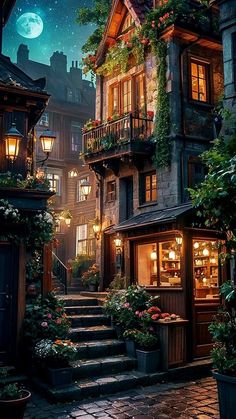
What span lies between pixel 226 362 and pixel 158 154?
9949 mm

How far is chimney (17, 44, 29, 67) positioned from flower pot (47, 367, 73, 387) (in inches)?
1220

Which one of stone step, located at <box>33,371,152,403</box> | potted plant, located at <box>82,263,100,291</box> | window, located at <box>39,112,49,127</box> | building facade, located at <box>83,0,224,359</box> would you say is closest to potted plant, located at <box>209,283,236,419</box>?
stone step, located at <box>33,371,152,403</box>

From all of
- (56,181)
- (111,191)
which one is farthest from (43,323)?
(56,181)

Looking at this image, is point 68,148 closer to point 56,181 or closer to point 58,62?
point 56,181

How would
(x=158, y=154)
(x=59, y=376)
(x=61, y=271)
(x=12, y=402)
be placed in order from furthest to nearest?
(x=61, y=271) → (x=158, y=154) → (x=59, y=376) → (x=12, y=402)

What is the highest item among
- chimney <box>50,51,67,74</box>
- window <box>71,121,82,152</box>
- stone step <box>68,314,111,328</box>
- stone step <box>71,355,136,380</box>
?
chimney <box>50,51,67,74</box>

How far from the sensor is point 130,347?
34.2ft

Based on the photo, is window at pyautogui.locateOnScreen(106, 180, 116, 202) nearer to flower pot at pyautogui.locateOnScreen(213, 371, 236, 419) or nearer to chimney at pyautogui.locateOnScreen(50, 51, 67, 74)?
flower pot at pyautogui.locateOnScreen(213, 371, 236, 419)

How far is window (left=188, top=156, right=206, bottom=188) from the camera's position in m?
15.0

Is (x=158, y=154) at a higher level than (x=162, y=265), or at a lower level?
higher

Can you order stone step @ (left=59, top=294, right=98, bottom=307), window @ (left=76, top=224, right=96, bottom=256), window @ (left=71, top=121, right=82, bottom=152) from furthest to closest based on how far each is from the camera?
window @ (left=71, top=121, right=82, bottom=152)
window @ (left=76, top=224, right=96, bottom=256)
stone step @ (left=59, top=294, right=98, bottom=307)

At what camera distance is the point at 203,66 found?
53.5 ft

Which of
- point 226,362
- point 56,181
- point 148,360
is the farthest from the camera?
point 56,181

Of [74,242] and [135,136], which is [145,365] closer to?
[135,136]
